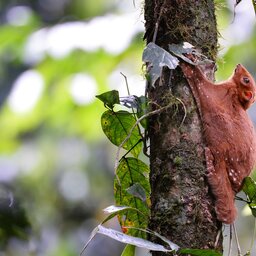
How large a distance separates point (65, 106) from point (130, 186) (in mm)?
1728

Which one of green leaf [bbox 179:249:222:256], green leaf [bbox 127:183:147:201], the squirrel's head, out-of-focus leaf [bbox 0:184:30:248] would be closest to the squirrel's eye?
the squirrel's head

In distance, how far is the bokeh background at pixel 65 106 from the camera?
3.38m

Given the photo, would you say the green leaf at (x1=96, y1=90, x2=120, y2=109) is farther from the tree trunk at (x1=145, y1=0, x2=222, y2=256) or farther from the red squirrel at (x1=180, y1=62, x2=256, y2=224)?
the red squirrel at (x1=180, y1=62, x2=256, y2=224)

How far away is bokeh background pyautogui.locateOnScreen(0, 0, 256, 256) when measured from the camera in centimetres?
338

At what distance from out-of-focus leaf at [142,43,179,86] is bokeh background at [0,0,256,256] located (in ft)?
1.31

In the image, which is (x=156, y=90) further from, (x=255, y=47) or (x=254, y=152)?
(x=255, y=47)

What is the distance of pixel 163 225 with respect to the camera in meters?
1.74

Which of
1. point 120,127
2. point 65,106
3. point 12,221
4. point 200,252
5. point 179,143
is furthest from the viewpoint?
point 65,106

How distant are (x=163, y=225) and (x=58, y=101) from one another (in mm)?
2027

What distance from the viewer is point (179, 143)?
5.90 ft

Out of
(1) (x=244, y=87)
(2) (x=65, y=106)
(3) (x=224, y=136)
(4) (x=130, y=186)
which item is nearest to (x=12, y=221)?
(4) (x=130, y=186)

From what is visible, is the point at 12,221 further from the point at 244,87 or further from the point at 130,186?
the point at 244,87

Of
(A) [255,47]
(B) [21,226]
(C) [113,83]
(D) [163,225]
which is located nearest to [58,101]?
(C) [113,83]

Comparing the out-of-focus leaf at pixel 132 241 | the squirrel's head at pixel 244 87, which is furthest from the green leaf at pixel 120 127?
the out-of-focus leaf at pixel 132 241
